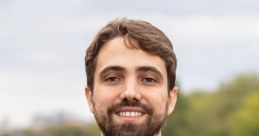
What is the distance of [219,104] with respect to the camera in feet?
374

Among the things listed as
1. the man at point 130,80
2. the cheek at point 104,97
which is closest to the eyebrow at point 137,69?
the man at point 130,80

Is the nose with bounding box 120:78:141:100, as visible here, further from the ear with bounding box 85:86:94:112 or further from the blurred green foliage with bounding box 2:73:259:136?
the blurred green foliage with bounding box 2:73:259:136

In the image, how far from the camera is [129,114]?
5906 millimetres

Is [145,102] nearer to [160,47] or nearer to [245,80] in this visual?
A: [160,47]

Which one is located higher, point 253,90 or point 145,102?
point 145,102

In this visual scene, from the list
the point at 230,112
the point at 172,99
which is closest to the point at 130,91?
the point at 172,99

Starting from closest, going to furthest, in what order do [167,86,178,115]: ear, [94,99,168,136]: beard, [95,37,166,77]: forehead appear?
[94,99,168,136]: beard → [95,37,166,77]: forehead → [167,86,178,115]: ear

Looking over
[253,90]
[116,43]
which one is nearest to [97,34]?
[116,43]

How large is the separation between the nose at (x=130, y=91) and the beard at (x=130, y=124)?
0.08 feet

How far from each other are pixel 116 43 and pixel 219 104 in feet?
356

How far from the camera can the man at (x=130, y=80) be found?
19.4ft

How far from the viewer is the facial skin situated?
5.91 metres


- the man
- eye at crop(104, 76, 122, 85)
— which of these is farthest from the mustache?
eye at crop(104, 76, 122, 85)

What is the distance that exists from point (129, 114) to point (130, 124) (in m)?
0.07
